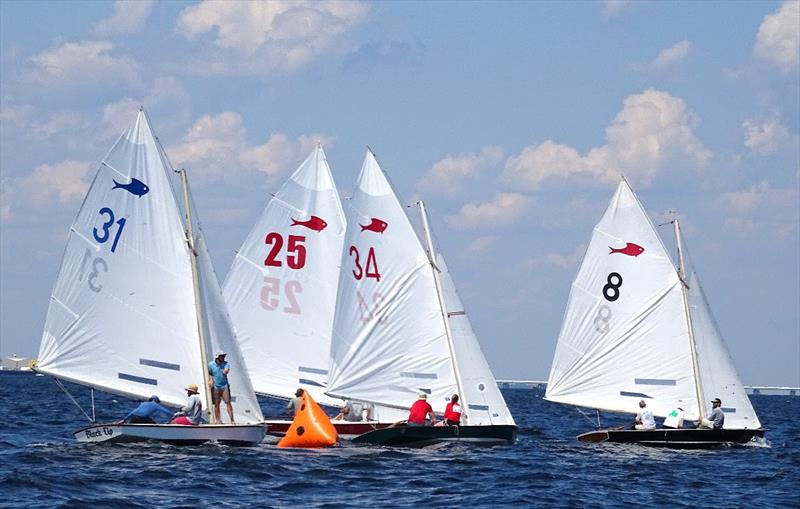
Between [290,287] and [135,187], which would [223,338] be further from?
[290,287]

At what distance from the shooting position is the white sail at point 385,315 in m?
45.2

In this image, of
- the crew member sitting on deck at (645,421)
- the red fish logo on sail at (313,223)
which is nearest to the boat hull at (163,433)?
the red fish logo on sail at (313,223)

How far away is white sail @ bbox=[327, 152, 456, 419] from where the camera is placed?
45188 millimetres

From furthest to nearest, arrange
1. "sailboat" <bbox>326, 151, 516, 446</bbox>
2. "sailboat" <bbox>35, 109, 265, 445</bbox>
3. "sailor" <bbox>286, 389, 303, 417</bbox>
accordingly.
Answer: "sailor" <bbox>286, 389, 303, 417</bbox>
"sailboat" <bbox>326, 151, 516, 446</bbox>
"sailboat" <bbox>35, 109, 265, 445</bbox>

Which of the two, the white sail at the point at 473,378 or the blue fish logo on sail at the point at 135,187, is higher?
the blue fish logo on sail at the point at 135,187

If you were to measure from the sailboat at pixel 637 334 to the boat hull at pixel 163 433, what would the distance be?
1467 cm

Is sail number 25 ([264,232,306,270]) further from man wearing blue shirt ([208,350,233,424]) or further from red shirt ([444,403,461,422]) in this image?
man wearing blue shirt ([208,350,233,424])

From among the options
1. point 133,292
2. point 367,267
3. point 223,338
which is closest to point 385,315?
point 367,267

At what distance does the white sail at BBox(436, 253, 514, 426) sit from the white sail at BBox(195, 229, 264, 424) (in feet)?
24.2

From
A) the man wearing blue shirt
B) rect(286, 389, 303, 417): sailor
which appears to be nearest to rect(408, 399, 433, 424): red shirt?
rect(286, 389, 303, 417): sailor

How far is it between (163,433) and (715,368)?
Answer: 20.0m

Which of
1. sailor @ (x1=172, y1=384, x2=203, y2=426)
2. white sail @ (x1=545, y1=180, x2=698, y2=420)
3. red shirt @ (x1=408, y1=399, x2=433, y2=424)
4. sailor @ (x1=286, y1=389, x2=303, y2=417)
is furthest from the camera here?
white sail @ (x1=545, y1=180, x2=698, y2=420)

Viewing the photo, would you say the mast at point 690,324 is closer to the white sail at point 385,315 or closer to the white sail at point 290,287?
the white sail at point 385,315

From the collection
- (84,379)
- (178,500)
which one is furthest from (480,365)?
(178,500)
